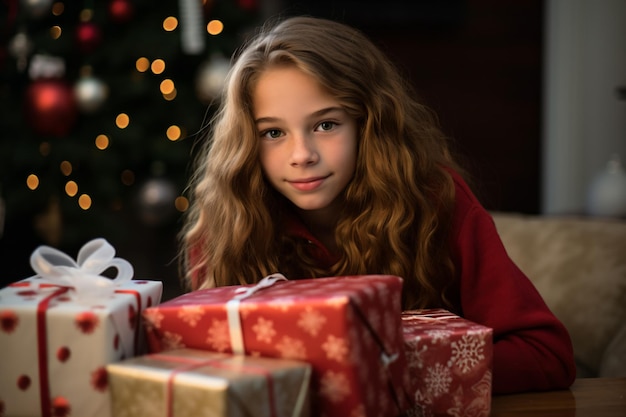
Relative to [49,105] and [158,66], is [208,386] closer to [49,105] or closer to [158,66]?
[49,105]

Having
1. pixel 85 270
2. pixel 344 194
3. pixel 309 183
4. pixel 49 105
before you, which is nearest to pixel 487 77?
pixel 49 105

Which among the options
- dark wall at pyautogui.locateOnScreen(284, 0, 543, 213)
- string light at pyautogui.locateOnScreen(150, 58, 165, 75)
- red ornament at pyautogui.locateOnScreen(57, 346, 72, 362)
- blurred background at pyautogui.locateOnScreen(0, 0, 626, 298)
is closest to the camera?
red ornament at pyautogui.locateOnScreen(57, 346, 72, 362)

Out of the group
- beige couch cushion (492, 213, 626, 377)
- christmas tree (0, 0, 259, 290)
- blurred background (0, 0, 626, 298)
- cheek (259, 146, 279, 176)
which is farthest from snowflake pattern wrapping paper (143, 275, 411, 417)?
christmas tree (0, 0, 259, 290)

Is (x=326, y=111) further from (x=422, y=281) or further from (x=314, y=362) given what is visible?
(x=314, y=362)

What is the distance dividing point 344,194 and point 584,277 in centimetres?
60

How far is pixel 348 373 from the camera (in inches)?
29.4

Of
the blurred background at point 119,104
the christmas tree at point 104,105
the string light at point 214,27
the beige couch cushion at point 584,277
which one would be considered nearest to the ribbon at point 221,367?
the beige couch cushion at point 584,277

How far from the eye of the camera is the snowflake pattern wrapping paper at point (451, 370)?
2.78 ft

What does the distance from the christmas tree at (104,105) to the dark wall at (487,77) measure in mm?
1238

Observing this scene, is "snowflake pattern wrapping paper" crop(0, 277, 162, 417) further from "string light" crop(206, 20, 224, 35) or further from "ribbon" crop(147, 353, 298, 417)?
"string light" crop(206, 20, 224, 35)

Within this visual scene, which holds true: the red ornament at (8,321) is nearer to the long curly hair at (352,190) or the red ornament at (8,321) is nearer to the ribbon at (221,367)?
the ribbon at (221,367)

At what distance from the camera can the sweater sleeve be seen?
3.23 ft

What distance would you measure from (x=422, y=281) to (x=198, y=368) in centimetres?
52

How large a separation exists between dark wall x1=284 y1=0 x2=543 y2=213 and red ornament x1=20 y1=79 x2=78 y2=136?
71.8 inches
